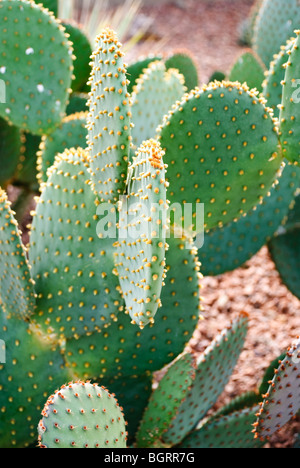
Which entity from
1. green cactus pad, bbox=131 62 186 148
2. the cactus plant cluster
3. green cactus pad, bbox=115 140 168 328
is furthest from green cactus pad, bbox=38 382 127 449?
green cactus pad, bbox=131 62 186 148

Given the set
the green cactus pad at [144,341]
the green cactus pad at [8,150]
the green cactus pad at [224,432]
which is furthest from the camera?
the green cactus pad at [8,150]

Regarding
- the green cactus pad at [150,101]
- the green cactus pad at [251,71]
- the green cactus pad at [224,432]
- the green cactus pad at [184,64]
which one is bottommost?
the green cactus pad at [224,432]

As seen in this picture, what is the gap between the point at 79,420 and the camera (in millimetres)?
1009

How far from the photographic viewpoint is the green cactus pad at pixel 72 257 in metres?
1.26

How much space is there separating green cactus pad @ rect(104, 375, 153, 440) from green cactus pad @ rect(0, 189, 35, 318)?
30cm

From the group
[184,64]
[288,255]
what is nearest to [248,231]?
[288,255]

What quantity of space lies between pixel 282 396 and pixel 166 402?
29 centimetres

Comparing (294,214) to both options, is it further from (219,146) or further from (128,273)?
(128,273)

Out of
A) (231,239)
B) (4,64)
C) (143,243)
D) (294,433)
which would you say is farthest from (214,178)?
(294,433)

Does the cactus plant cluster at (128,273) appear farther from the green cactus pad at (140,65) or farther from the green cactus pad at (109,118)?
the green cactus pad at (140,65)

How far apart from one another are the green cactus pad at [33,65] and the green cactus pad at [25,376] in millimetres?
601

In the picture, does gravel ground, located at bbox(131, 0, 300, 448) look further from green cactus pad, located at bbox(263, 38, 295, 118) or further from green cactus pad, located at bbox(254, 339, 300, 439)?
green cactus pad, located at bbox(263, 38, 295, 118)

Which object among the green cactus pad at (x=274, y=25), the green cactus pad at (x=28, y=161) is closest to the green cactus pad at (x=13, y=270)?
the green cactus pad at (x=28, y=161)

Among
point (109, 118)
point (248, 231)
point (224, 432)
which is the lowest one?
point (224, 432)
